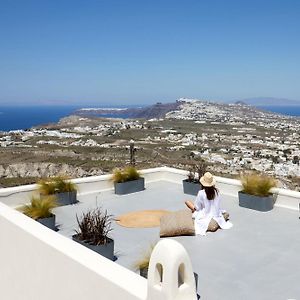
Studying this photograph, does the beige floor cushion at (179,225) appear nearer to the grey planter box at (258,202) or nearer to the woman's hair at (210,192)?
the woman's hair at (210,192)

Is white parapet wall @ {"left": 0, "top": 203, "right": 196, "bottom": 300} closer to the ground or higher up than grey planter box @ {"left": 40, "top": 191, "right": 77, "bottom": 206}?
higher up

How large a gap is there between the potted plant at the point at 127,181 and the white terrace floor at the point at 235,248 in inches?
14.8

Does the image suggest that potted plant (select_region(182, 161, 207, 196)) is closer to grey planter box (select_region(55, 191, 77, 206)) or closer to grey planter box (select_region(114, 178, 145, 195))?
grey planter box (select_region(114, 178, 145, 195))

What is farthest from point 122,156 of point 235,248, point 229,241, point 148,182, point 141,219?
point 235,248

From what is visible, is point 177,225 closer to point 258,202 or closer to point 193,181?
point 258,202

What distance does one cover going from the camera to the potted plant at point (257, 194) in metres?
7.01

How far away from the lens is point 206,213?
234 inches

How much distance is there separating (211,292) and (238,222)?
8.33 ft

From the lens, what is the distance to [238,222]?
639 centimetres

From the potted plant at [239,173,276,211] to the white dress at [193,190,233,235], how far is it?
118 cm

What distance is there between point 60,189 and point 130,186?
57.0 inches

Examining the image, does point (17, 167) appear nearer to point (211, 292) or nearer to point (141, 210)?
point (141, 210)

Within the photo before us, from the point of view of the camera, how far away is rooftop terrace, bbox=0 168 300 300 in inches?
163

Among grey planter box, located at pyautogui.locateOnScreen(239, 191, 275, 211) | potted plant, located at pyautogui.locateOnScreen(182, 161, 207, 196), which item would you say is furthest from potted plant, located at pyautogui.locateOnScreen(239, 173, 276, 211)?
potted plant, located at pyautogui.locateOnScreen(182, 161, 207, 196)
